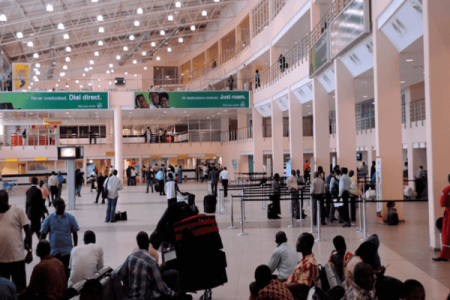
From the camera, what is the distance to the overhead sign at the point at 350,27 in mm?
12977

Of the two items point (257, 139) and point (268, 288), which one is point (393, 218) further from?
point (257, 139)

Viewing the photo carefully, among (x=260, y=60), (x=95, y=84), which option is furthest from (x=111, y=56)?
(x=260, y=60)

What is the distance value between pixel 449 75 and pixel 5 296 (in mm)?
8568

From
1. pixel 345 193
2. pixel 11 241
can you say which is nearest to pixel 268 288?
pixel 11 241

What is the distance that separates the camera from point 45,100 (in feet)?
99.2

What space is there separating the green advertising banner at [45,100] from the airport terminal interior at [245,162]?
10cm

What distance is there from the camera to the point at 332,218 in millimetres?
12883

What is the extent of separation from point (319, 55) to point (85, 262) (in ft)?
51.0

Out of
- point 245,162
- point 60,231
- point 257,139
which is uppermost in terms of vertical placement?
point 257,139

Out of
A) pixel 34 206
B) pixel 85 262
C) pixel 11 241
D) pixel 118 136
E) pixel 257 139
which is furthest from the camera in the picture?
pixel 257 139

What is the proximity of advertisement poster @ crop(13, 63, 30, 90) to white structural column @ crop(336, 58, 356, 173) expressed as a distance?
76.3 feet

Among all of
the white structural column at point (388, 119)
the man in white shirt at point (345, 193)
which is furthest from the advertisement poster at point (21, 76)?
the white structural column at point (388, 119)

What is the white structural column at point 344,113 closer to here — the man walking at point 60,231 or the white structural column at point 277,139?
the man walking at point 60,231

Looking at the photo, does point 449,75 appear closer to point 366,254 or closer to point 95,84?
point 366,254
